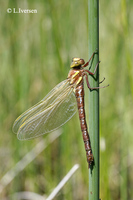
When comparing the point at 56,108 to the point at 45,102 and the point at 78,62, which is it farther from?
the point at 78,62

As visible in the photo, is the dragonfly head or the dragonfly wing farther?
the dragonfly wing

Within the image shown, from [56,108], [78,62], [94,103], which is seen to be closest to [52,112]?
[56,108]

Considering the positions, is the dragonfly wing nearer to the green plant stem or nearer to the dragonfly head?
the dragonfly head

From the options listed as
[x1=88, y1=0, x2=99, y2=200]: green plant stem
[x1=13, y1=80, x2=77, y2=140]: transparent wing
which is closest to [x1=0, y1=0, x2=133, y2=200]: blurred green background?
[x1=13, y1=80, x2=77, y2=140]: transparent wing

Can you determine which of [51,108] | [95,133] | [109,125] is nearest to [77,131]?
[51,108]

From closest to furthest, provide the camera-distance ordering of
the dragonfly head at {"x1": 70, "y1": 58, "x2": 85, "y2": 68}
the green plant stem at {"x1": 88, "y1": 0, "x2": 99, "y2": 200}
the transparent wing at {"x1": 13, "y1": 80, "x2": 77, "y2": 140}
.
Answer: the green plant stem at {"x1": 88, "y1": 0, "x2": 99, "y2": 200}, the dragonfly head at {"x1": 70, "y1": 58, "x2": 85, "y2": 68}, the transparent wing at {"x1": 13, "y1": 80, "x2": 77, "y2": 140}

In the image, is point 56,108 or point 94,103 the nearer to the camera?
point 94,103
